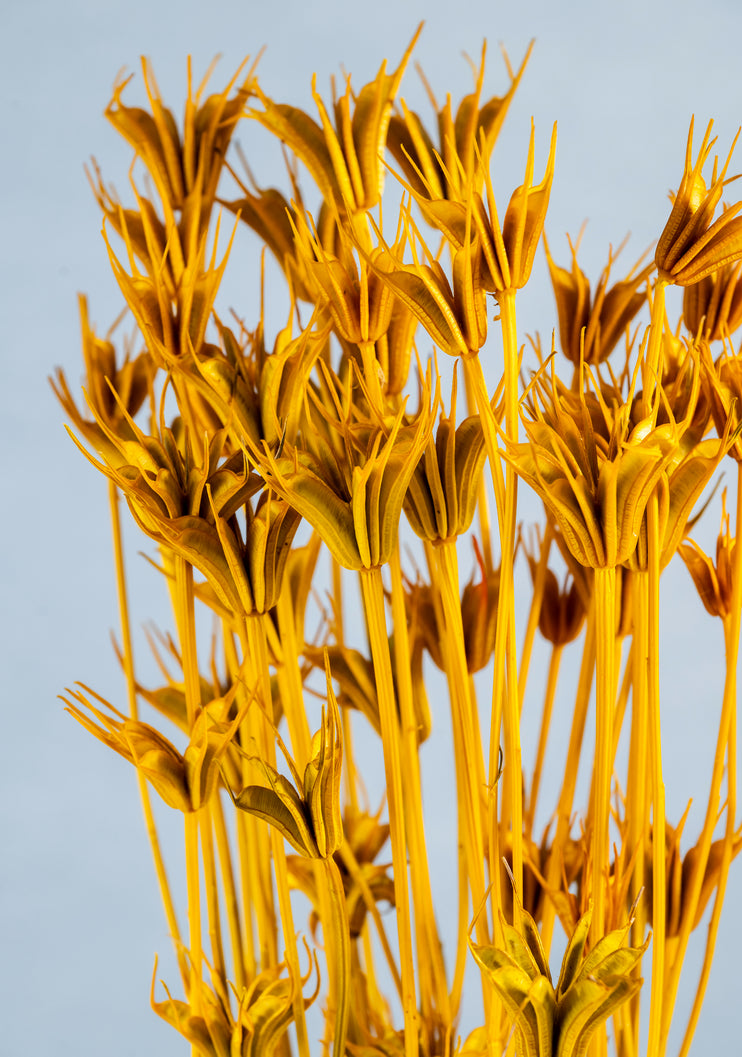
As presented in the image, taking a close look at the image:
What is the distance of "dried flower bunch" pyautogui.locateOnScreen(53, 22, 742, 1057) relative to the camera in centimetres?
27

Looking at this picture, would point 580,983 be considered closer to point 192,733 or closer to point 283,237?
point 192,733

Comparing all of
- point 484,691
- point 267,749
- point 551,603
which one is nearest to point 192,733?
point 267,749

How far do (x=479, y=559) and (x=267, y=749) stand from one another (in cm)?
8

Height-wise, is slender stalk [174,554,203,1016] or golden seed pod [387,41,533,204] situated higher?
golden seed pod [387,41,533,204]

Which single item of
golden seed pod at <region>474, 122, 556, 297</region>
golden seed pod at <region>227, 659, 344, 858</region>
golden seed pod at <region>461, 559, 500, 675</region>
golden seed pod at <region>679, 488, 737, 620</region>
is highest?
golden seed pod at <region>474, 122, 556, 297</region>

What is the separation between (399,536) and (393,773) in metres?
0.06

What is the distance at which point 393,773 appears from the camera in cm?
29

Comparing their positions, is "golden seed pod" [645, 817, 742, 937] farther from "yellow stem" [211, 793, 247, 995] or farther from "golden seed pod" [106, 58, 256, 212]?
"golden seed pod" [106, 58, 256, 212]

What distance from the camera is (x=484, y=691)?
2.62 ft

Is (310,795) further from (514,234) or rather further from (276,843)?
(514,234)

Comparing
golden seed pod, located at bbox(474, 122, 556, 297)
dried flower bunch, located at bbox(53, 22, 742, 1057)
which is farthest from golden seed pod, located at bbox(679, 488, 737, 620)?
golden seed pod, located at bbox(474, 122, 556, 297)

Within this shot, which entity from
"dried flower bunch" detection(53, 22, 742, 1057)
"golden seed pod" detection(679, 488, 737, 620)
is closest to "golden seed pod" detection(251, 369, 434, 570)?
"dried flower bunch" detection(53, 22, 742, 1057)

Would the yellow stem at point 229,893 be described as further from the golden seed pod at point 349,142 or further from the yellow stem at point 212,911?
the golden seed pod at point 349,142

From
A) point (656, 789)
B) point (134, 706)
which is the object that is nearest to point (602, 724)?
Answer: point (656, 789)
